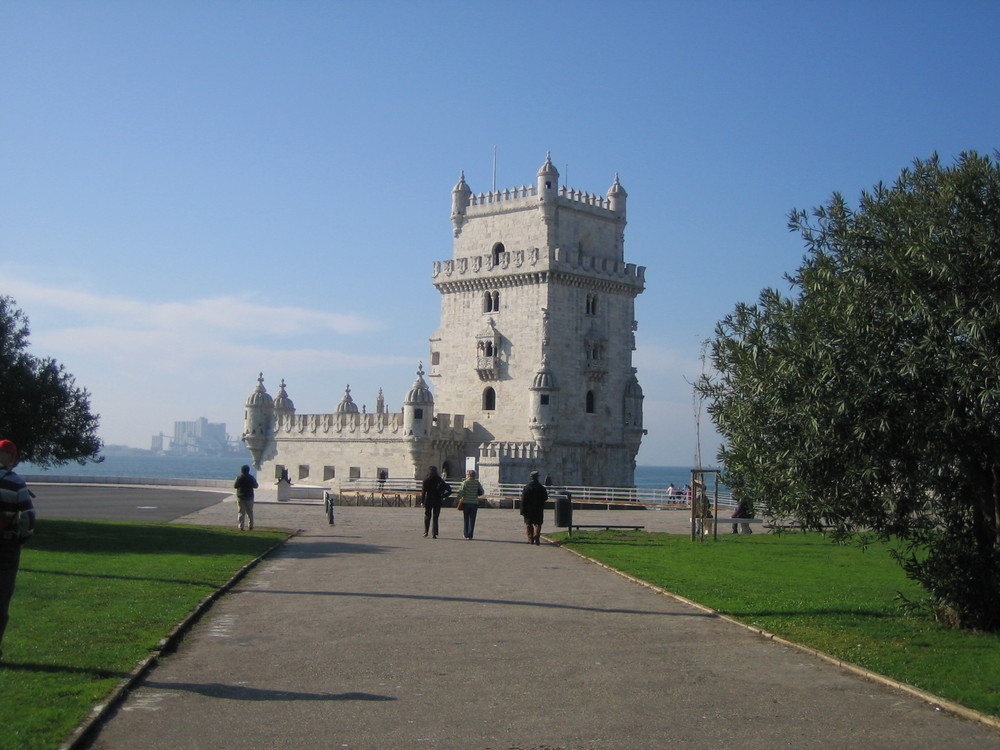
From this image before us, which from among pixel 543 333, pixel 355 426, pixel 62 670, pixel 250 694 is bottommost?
pixel 250 694

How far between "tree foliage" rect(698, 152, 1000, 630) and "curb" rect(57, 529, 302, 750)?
706 centimetres

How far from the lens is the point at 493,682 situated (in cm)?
977

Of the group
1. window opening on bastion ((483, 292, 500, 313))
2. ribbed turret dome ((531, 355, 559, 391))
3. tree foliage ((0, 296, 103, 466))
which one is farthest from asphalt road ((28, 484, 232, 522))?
window opening on bastion ((483, 292, 500, 313))

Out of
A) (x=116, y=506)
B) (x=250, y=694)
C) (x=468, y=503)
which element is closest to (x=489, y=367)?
(x=116, y=506)

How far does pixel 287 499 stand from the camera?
4806 cm

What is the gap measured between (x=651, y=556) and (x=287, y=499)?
95.5 ft

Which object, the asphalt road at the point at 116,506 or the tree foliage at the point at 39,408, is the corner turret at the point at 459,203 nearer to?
the asphalt road at the point at 116,506

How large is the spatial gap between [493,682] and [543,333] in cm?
4509

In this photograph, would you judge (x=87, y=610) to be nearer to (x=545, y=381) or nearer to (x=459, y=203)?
(x=545, y=381)

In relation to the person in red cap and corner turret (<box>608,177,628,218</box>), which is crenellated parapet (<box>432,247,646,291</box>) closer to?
corner turret (<box>608,177,628,218</box>)

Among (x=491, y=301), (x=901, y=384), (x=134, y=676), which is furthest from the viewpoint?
(x=491, y=301)

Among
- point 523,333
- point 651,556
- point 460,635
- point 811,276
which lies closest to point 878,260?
point 811,276

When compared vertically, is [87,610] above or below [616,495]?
below

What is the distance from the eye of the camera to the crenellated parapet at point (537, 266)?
54781 mm
